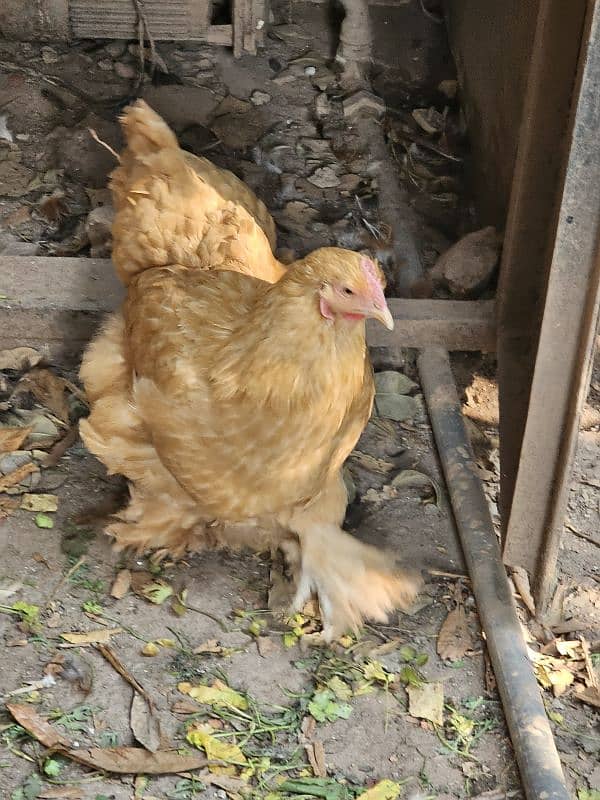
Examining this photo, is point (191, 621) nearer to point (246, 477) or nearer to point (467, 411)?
point (246, 477)

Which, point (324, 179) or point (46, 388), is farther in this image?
point (324, 179)

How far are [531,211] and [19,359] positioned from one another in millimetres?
1823

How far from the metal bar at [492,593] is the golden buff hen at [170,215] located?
0.76 metres

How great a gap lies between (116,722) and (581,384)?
1414 mm

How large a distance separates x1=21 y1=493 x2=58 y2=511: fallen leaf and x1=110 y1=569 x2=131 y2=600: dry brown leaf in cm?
33

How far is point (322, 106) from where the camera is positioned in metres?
4.95

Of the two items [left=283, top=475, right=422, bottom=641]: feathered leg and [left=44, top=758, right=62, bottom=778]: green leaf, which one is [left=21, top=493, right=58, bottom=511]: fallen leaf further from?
[left=44, top=758, right=62, bottom=778]: green leaf

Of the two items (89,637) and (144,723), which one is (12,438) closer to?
(89,637)

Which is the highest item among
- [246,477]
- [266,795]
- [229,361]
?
[229,361]

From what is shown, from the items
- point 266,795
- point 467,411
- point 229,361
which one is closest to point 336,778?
point 266,795

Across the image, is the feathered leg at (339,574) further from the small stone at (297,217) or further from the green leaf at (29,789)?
the small stone at (297,217)

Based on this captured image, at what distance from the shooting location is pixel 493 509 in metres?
3.00

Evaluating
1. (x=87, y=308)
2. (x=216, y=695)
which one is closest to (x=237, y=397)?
(x=216, y=695)

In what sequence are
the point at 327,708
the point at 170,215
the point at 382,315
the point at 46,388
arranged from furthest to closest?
the point at 46,388 → the point at 170,215 → the point at 327,708 → the point at 382,315
